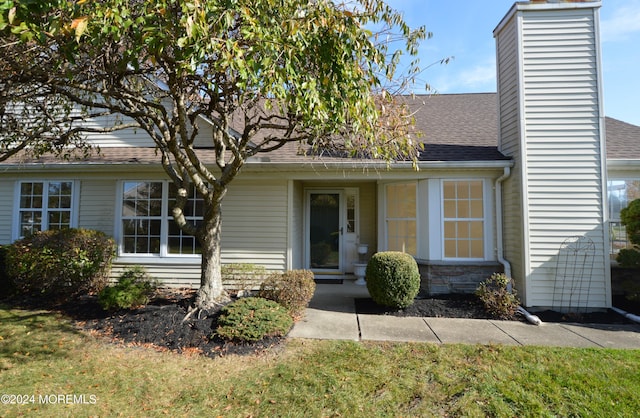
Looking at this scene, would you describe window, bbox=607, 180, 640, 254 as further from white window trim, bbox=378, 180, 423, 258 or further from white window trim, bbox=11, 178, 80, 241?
white window trim, bbox=11, 178, 80, 241

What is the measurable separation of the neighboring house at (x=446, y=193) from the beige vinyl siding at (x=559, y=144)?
20 millimetres

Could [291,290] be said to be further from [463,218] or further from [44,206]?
[44,206]

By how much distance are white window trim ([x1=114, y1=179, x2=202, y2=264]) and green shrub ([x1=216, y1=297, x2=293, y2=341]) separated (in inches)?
121

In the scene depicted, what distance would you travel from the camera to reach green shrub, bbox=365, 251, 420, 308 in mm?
6031

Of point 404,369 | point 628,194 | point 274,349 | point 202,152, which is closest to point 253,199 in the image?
point 202,152

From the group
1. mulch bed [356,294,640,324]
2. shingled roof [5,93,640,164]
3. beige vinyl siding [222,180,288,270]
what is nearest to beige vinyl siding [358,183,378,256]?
shingled roof [5,93,640,164]

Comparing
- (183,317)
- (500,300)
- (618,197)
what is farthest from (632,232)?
(183,317)

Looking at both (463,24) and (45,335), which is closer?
(45,335)

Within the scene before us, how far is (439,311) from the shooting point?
6.12 meters

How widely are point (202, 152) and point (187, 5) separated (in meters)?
5.45

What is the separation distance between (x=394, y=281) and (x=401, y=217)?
238cm

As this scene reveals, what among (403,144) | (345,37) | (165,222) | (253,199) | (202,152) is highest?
(345,37)

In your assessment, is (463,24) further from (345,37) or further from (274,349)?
(274,349)

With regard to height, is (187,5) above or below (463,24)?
below
